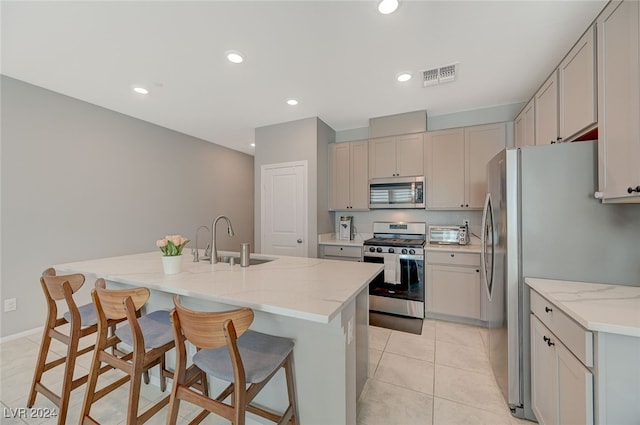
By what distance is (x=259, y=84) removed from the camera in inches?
106

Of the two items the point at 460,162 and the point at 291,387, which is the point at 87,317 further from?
the point at 460,162

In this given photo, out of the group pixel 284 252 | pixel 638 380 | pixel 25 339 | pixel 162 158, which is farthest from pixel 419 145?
pixel 25 339

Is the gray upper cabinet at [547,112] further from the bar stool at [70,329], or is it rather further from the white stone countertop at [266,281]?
the bar stool at [70,329]

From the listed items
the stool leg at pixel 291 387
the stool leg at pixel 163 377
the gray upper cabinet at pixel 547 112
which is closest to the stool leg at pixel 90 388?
the stool leg at pixel 163 377

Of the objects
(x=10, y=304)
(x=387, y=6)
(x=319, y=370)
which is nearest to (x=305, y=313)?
(x=319, y=370)

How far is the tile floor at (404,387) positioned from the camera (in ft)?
5.40

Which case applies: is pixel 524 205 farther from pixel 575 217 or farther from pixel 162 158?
pixel 162 158

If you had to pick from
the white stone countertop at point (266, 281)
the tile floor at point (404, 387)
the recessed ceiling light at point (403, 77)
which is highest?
the recessed ceiling light at point (403, 77)

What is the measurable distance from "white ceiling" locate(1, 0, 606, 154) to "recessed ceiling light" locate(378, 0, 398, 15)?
2.7 inches

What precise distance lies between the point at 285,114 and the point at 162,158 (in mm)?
2207

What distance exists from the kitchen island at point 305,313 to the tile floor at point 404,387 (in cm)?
27

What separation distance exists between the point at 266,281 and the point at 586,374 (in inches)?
63.1

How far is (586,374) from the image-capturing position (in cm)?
108

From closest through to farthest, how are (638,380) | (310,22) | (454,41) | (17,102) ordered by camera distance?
(638,380) < (310,22) < (454,41) < (17,102)
